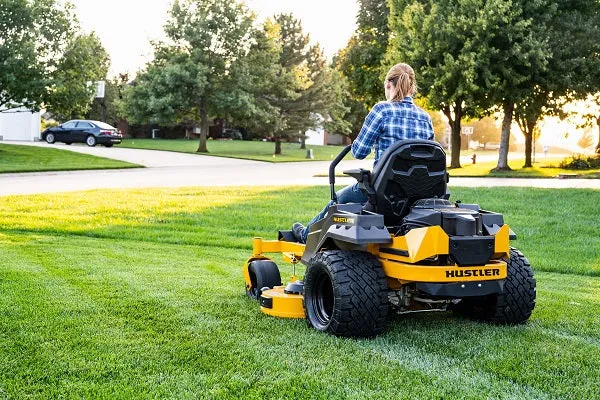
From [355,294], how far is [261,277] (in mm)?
1537

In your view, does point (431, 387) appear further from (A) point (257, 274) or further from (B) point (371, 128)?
(A) point (257, 274)

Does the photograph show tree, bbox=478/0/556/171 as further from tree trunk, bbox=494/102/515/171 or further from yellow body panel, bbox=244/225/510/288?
yellow body panel, bbox=244/225/510/288

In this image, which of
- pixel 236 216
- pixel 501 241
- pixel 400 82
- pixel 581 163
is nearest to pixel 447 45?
pixel 581 163

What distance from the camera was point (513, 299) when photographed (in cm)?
568

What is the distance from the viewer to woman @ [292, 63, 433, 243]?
5.52m

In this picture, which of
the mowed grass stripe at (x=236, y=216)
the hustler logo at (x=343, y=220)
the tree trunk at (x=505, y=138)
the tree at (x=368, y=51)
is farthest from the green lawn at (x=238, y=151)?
the hustler logo at (x=343, y=220)

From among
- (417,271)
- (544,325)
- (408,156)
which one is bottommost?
(544,325)

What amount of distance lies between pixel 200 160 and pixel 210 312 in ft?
107

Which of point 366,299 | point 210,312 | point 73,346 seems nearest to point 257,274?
point 210,312

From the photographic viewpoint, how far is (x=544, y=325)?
5.84m

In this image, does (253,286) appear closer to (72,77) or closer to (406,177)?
(406,177)

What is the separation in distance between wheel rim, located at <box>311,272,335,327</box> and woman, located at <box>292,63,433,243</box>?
988 millimetres

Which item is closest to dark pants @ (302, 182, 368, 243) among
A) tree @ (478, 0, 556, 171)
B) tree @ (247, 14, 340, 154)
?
tree @ (478, 0, 556, 171)

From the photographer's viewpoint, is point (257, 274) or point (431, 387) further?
point (257, 274)
